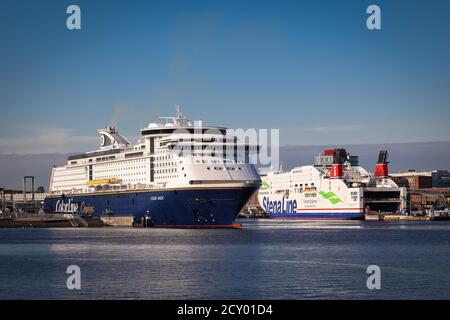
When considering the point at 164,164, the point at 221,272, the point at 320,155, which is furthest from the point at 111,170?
the point at 320,155

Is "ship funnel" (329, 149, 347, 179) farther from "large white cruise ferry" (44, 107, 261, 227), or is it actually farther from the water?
the water

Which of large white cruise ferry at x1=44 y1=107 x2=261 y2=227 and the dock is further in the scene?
the dock

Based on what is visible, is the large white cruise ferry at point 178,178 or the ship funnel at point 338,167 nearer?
the large white cruise ferry at point 178,178

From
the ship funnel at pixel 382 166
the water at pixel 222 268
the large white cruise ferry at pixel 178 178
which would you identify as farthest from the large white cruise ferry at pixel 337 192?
the water at pixel 222 268

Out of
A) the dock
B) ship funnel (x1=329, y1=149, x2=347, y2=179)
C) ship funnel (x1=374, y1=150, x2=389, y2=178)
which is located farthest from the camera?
ship funnel (x1=374, y1=150, x2=389, y2=178)

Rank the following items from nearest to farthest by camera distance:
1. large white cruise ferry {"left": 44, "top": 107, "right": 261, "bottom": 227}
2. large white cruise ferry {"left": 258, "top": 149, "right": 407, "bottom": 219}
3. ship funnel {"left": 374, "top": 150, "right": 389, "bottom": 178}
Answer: large white cruise ferry {"left": 44, "top": 107, "right": 261, "bottom": 227} < large white cruise ferry {"left": 258, "top": 149, "right": 407, "bottom": 219} < ship funnel {"left": 374, "top": 150, "right": 389, "bottom": 178}

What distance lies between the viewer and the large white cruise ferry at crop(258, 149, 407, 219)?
127875 mm

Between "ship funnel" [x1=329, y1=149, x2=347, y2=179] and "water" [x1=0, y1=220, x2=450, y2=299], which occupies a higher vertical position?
"ship funnel" [x1=329, y1=149, x2=347, y2=179]

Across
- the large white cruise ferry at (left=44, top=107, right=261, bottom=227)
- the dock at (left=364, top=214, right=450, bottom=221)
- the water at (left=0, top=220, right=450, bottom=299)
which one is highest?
the large white cruise ferry at (left=44, top=107, right=261, bottom=227)

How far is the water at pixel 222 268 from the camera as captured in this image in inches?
1246

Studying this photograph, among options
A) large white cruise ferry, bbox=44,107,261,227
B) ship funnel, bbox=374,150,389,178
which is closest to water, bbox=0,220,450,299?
large white cruise ferry, bbox=44,107,261,227

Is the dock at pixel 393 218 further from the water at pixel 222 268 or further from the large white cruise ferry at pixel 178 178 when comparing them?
the water at pixel 222 268

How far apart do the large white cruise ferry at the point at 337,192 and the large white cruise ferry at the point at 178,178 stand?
4915cm
